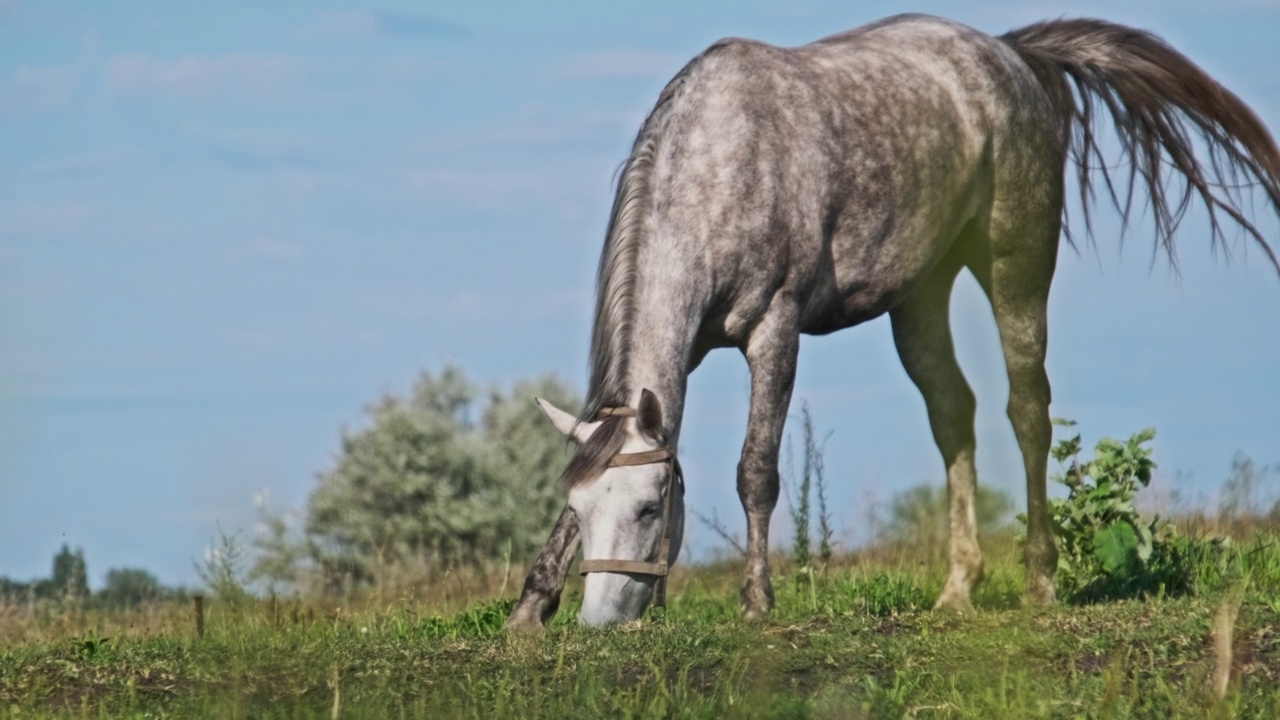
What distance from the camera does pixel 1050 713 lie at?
190 inches

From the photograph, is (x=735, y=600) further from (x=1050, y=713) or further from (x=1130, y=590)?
(x=1050, y=713)

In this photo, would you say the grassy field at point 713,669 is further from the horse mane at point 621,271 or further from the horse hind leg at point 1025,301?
the horse hind leg at point 1025,301

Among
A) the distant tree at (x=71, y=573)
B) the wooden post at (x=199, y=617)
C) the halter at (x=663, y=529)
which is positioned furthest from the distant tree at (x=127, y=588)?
the halter at (x=663, y=529)

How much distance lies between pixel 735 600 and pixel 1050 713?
15.0 feet

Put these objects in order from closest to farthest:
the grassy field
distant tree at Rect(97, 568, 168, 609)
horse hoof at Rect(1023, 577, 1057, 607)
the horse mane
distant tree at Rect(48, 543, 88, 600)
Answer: the grassy field, the horse mane, horse hoof at Rect(1023, 577, 1057, 607), distant tree at Rect(48, 543, 88, 600), distant tree at Rect(97, 568, 168, 609)

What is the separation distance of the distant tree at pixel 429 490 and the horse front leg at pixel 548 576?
13.4 meters

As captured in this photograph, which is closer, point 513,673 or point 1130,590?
point 513,673

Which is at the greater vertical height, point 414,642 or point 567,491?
point 567,491

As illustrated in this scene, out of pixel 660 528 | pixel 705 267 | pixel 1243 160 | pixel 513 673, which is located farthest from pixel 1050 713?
pixel 1243 160

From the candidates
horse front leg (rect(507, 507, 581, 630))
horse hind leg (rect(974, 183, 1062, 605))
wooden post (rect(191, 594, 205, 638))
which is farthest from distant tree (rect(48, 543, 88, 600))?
horse hind leg (rect(974, 183, 1062, 605))

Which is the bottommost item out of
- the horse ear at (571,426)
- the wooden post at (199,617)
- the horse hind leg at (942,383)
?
the wooden post at (199,617)

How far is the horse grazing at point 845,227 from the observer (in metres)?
7.07

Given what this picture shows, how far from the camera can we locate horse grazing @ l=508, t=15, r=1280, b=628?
7.07m

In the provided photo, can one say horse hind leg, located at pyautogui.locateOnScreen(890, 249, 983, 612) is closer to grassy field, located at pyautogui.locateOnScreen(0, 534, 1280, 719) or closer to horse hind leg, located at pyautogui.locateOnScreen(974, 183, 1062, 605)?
horse hind leg, located at pyautogui.locateOnScreen(974, 183, 1062, 605)
